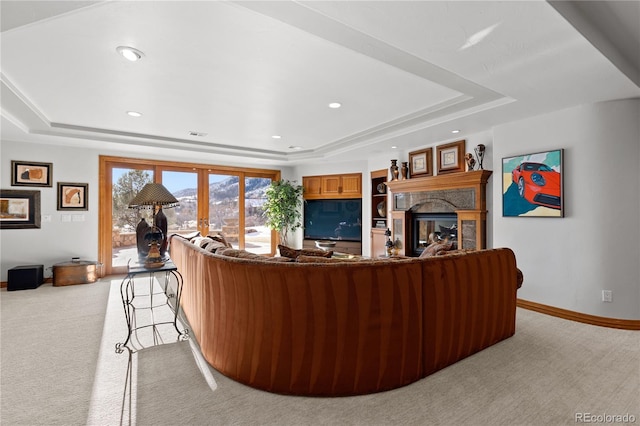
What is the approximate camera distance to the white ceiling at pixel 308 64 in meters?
1.89

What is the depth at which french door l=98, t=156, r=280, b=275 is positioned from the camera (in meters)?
5.73

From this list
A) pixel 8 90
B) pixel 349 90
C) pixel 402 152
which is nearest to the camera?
pixel 8 90

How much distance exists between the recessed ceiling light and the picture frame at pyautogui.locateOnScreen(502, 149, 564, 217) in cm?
420

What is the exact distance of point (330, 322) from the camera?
1.90 metres

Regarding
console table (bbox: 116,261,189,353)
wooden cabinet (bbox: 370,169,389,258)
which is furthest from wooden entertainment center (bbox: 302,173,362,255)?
console table (bbox: 116,261,189,353)

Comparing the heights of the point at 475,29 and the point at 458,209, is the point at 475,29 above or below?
above

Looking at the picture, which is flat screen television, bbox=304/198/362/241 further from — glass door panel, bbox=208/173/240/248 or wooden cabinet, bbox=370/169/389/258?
glass door panel, bbox=208/173/240/248

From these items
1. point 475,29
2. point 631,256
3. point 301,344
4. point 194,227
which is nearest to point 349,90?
point 475,29

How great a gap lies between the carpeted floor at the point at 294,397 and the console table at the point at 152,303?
17 cm

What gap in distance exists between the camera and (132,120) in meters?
4.28

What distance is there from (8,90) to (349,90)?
3.42m

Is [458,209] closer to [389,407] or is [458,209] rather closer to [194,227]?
[389,407]

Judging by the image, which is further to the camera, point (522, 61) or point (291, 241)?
point (291, 241)

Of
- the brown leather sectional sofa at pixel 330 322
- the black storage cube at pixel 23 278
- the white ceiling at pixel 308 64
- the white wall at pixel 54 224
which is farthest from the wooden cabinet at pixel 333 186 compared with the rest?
the black storage cube at pixel 23 278
